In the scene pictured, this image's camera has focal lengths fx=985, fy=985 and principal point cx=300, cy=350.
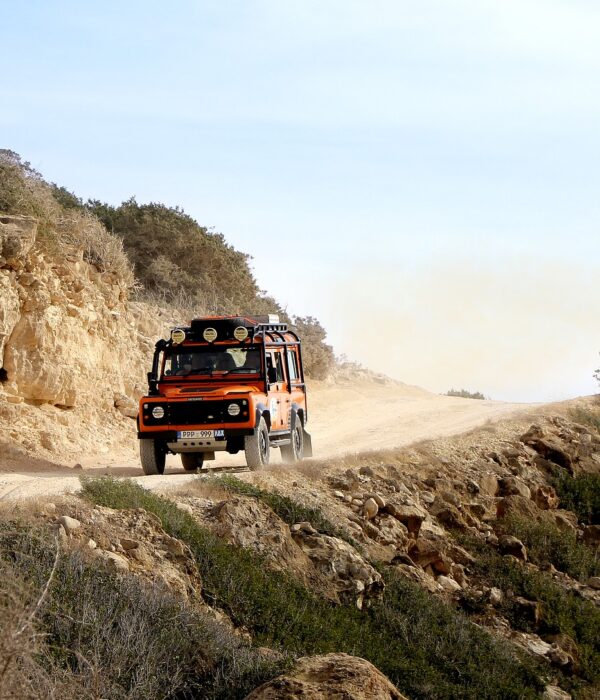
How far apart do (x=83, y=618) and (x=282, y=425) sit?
9.83 meters

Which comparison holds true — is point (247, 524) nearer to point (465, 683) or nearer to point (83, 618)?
point (465, 683)

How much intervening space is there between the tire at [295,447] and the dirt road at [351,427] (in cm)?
22

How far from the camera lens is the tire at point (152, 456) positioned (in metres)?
15.5

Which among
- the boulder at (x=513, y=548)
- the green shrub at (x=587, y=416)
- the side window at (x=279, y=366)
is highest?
the side window at (x=279, y=366)

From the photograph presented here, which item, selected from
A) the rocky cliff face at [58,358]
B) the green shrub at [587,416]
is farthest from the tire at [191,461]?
the green shrub at [587,416]

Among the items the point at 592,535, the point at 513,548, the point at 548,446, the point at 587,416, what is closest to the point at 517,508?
the point at 592,535

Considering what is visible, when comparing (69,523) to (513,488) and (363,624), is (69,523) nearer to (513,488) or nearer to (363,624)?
(363,624)

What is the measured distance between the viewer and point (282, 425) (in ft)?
55.1

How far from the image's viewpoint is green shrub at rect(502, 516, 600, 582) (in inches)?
615

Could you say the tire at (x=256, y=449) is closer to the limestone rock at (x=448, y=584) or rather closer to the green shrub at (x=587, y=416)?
the limestone rock at (x=448, y=584)

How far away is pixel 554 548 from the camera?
16.0 metres

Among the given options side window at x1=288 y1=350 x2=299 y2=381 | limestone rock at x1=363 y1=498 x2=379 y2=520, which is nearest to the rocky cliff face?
side window at x1=288 y1=350 x2=299 y2=381

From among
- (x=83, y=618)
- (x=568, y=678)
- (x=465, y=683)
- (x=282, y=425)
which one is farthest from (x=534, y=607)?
(x=83, y=618)

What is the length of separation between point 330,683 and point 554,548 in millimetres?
10551
